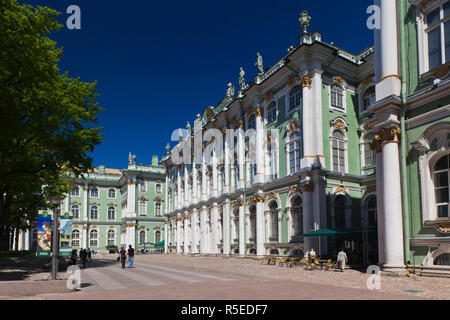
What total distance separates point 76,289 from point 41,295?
1.72 m

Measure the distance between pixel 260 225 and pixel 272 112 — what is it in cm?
965

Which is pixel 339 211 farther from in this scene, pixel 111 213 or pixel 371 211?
pixel 111 213

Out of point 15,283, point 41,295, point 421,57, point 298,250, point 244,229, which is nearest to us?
point 41,295

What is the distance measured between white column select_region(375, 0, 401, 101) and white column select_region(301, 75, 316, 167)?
891 centimetres

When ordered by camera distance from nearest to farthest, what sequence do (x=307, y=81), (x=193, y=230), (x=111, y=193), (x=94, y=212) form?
(x=307, y=81), (x=193, y=230), (x=94, y=212), (x=111, y=193)

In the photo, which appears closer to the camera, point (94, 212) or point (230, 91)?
point (230, 91)

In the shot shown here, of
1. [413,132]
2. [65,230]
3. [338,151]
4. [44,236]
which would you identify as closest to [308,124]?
[338,151]

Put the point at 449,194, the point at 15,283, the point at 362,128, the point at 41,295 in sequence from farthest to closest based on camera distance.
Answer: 1. the point at 362,128
2. the point at 449,194
3. the point at 15,283
4. the point at 41,295

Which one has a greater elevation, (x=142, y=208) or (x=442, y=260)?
(x=142, y=208)

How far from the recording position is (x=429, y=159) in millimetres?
16641

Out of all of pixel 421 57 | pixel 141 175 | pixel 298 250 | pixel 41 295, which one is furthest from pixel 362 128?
pixel 141 175

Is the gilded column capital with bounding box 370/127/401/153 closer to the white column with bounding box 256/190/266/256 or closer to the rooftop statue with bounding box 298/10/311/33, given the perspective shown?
the rooftop statue with bounding box 298/10/311/33

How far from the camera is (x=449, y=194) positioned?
52.1 ft

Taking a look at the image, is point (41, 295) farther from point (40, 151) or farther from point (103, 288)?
point (40, 151)
